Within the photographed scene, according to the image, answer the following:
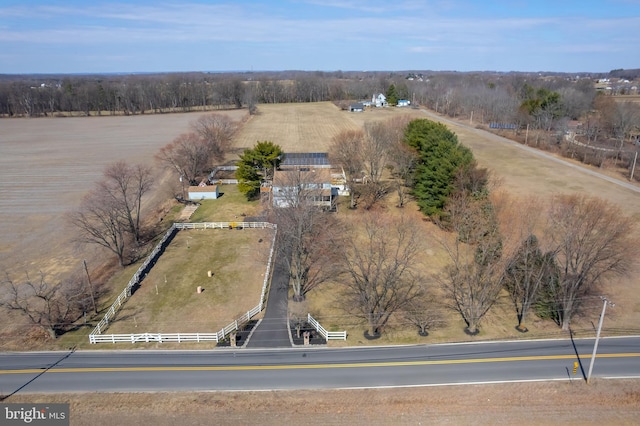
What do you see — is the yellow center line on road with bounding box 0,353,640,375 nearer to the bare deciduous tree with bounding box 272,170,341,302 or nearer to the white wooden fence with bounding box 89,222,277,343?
the white wooden fence with bounding box 89,222,277,343

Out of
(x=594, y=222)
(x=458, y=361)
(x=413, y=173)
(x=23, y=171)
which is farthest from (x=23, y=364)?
(x=23, y=171)

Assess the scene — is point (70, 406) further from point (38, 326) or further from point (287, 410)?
point (287, 410)

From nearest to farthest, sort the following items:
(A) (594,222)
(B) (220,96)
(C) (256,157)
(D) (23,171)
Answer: (A) (594,222) → (C) (256,157) → (D) (23,171) → (B) (220,96)

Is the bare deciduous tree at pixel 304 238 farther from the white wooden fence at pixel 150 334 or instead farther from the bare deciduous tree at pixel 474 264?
the bare deciduous tree at pixel 474 264

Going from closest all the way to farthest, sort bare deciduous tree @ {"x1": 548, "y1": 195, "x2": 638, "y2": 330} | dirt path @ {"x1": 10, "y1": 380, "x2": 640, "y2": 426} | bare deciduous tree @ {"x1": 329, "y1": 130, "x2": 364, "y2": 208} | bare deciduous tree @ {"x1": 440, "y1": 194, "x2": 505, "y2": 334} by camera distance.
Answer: dirt path @ {"x1": 10, "y1": 380, "x2": 640, "y2": 426} < bare deciduous tree @ {"x1": 548, "y1": 195, "x2": 638, "y2": 330} < bare deciduous tree @ {"x1": 440, "y1": 194, "x2": 505, "y2": 334} < bare deciduous tree @ {"x1": 329, "y1": 130, "x2": 364, "y2": 208}

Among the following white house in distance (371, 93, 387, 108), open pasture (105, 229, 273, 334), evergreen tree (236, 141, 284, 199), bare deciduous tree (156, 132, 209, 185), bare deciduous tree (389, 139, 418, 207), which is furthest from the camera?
white house in distance (371, 93, 387, 108)

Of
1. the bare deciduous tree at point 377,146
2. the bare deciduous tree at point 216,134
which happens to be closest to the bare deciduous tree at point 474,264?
the bare deciduous tree at point 377,146

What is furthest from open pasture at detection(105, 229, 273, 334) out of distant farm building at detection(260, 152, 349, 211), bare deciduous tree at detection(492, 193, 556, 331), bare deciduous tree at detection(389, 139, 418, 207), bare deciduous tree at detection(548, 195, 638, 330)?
bare deciduous tree at detection(548, 195, 638, 330)
